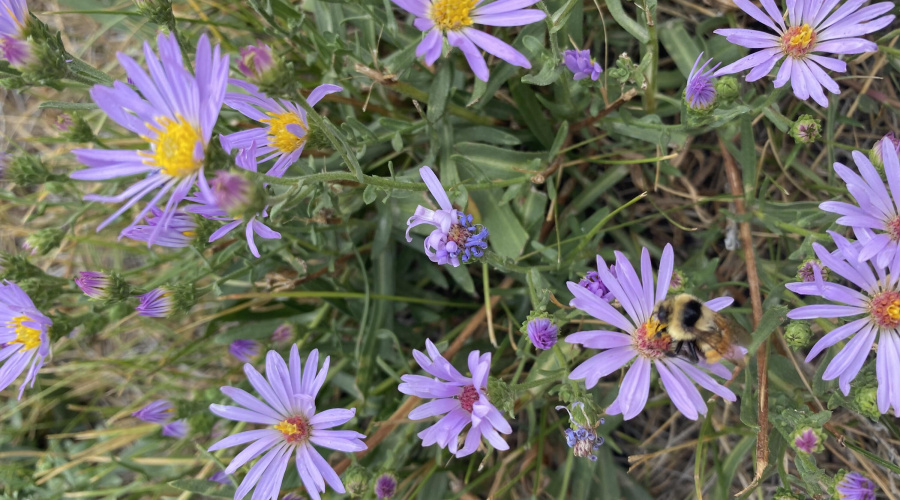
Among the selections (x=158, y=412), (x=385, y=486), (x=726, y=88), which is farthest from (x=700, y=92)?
(x=158, y=412)

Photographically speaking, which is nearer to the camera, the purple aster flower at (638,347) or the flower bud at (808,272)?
the purple aster flower at (638,347)

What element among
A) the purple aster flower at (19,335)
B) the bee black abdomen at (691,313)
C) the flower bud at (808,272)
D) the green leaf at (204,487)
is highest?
the flower bud at (808,272)

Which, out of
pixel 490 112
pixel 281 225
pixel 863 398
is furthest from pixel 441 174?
pixel 863 398

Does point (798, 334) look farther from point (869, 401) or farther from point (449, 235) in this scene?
point (449, 235)

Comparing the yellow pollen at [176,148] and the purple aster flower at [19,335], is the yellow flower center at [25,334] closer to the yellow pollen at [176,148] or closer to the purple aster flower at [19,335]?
the purple aster flower at [19,335]

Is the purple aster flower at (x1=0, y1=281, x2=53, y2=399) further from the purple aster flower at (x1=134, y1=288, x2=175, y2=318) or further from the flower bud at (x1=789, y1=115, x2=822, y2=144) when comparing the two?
the flower bud at (x1=789, y1=115, x2=822, y2=144)

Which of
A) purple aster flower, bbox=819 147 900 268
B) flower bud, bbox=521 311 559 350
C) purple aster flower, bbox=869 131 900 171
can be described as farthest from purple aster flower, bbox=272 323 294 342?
purple aster flower, bbox=869 131 900 171

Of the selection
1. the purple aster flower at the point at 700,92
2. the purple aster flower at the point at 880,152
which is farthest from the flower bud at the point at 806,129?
the purple aster flower at the point at 700,92

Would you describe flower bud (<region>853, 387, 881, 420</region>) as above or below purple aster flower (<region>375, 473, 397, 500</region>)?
above
